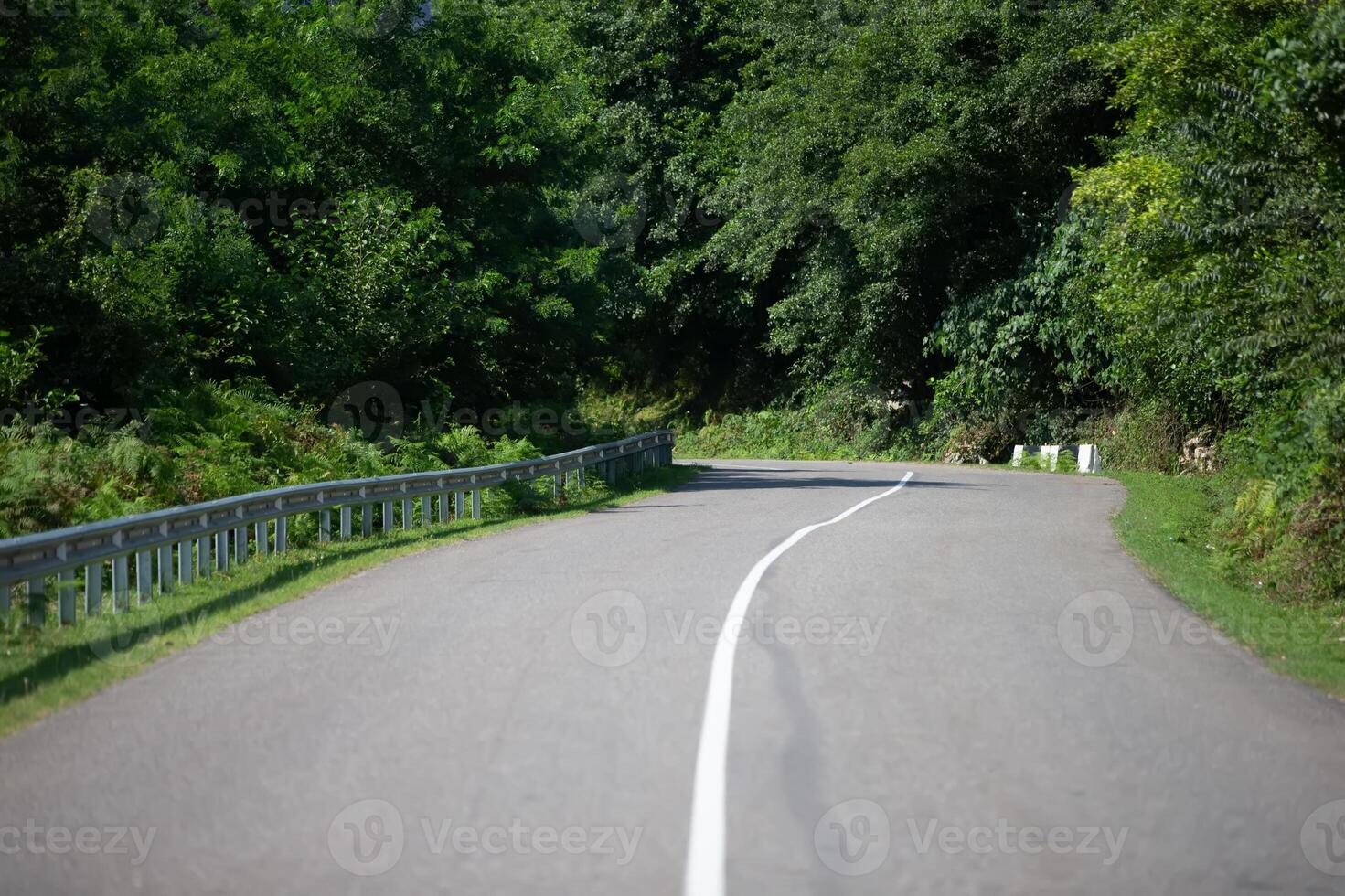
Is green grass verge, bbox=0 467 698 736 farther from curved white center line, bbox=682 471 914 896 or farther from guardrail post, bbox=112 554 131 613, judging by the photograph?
curved white center line, bbox=682 471 914 896

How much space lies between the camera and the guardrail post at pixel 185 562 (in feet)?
42.4

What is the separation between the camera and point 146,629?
34.9 feet

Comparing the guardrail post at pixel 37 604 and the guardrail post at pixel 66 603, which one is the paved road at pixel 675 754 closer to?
the guardrail post at pixel 66 603

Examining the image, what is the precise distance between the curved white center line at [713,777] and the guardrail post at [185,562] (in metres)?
5.41

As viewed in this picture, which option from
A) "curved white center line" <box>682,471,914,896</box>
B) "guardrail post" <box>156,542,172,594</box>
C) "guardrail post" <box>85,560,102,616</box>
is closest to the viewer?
"curved white center line" <box>682,471,914,896</box>

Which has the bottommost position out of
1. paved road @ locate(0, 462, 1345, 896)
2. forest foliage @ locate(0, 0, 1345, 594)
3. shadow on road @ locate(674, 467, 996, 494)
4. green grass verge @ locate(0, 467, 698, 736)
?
shadow on road @ locate(674, 467, 996, 494)

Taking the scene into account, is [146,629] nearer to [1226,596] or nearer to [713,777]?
[713,777]

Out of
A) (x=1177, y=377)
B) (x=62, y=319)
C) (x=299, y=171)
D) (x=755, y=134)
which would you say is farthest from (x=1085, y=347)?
(x=62, y=319)

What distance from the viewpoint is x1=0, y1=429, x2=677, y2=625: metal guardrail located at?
35.0 feet

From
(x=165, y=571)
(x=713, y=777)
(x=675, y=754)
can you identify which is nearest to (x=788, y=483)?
(x=165, y=571)

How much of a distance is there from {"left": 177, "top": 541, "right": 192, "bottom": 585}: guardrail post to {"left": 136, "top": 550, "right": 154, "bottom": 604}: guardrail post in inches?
15.5

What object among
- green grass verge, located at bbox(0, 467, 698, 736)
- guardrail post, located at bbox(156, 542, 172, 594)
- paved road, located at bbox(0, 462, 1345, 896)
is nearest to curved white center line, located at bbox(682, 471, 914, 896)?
paved road, located at bbox(0, 462, 1345, 896)

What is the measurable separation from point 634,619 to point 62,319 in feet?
43.7

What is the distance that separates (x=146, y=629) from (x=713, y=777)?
6.10 meters
